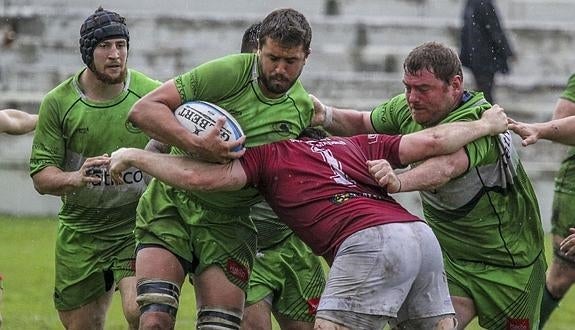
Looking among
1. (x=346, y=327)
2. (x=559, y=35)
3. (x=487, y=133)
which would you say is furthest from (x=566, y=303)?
(x=559, y=35)

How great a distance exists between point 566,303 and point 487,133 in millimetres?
5835

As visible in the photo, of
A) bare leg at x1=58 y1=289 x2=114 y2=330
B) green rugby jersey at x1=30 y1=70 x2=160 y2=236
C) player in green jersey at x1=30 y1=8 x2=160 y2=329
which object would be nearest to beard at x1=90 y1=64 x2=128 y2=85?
player in green jersey at x1=30 y1=8 x2=160 y2=329

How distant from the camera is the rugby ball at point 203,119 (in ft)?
25.0

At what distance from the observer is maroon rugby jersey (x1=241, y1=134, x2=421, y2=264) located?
7.25 m

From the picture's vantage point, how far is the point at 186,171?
755cm

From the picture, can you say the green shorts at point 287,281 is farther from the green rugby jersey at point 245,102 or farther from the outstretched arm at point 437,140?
the outstretched arm at point 437,140

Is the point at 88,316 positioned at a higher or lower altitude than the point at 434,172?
lower

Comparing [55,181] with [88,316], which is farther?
[88,316]

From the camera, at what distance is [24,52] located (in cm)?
2108

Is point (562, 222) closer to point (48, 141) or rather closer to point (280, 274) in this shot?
point (280, 274)

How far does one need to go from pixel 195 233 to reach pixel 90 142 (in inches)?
46.9

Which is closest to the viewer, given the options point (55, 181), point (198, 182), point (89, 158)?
point (198, 182)

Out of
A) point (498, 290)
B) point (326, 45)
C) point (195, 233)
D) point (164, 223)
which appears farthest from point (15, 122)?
point (326, 45)

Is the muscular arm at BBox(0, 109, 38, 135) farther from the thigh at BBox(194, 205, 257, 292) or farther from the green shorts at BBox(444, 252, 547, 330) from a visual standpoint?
the green shorts at BBox(444, 252, 547, 330)
